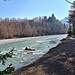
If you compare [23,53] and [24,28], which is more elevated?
[24,28]

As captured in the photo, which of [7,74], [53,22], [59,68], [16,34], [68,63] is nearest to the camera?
[7,74]

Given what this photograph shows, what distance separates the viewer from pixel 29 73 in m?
11.4

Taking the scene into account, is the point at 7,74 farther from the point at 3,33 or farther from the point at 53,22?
the point at 53,22

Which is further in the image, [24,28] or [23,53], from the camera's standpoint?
[24,28]

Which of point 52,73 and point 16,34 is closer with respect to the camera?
point 52,73

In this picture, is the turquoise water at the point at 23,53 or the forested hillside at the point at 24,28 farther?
the forested hillside at the point at 24,28

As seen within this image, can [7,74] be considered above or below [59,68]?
above

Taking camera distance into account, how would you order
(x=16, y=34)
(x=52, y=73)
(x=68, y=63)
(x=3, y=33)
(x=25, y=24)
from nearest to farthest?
1. (x=52, y=73)
2. (x=68, y=63)
3. (x=3, y=33)
4. (x=16, y=34)
5. (x=25, y=24)

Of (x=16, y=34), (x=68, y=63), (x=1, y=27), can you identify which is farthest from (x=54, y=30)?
(x=68, y=63)

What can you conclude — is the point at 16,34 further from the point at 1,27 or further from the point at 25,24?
the point at 25,24

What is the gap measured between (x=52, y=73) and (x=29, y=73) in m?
1.27

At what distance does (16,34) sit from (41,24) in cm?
5555

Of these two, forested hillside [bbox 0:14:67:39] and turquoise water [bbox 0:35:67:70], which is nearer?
turquoise water [bbox 0:35:67:70]

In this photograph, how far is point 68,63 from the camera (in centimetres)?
1320
